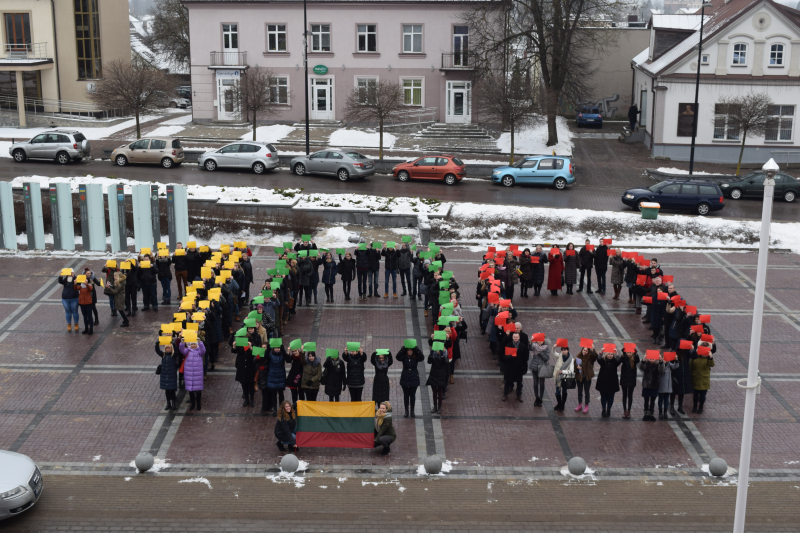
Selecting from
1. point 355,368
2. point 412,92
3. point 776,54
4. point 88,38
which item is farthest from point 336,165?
point 88,38

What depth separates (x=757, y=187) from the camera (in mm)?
33812

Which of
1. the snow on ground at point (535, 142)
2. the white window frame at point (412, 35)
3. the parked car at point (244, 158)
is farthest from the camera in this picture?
the white window frame at point (412, 35)

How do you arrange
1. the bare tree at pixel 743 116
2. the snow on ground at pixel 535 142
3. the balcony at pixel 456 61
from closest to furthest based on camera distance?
the bare tree at pixel 743 116 → the snow on ground at pixel 535 142 → the balcony at pixel 456 61

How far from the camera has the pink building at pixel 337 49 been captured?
1837 inches

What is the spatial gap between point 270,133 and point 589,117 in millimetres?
19024

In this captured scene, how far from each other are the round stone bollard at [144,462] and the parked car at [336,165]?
74.6 ft

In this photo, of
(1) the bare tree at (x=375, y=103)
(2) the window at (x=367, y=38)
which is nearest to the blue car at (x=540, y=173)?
(1) the bare tree at (x=375, y=103)

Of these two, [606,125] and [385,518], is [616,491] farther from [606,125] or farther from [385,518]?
[606,125]

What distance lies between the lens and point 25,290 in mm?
22000

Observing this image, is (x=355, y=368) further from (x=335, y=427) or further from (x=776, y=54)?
(x=776, y=54)

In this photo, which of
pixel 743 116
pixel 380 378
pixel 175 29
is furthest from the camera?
pixel 175 29

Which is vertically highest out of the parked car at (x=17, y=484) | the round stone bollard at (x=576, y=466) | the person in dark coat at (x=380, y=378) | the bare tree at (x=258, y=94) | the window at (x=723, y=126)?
the bare tree at (x=258, y=94)

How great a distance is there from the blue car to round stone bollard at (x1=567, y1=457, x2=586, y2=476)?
22516 mm

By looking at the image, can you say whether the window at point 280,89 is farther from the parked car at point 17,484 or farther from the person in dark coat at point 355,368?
the parked car at point 17,484
